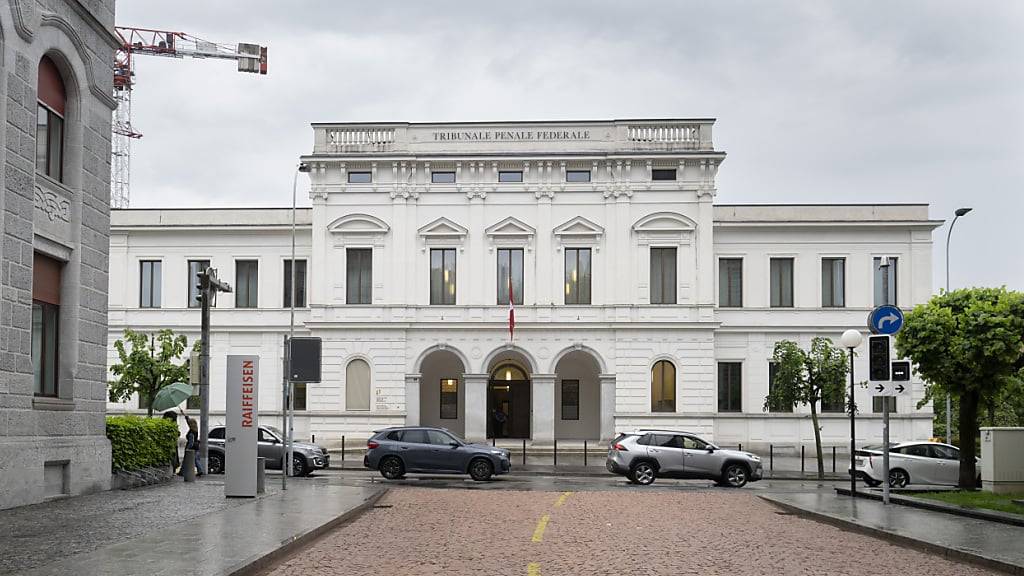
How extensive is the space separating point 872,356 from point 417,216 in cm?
2862

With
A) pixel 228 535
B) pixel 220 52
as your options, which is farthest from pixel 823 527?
pixel 220 52

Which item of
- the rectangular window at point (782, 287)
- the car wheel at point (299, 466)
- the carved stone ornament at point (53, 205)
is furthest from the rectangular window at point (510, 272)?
the carved stone ornament at point (53, 205)

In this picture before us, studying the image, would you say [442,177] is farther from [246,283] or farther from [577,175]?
[246,283]

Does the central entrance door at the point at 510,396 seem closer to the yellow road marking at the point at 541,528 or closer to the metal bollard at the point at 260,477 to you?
the metal bollard at the point at 260,477

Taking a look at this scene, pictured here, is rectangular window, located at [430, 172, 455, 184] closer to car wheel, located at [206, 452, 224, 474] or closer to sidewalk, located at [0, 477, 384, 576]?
car wheel, located at [206, 452, 224, 474]

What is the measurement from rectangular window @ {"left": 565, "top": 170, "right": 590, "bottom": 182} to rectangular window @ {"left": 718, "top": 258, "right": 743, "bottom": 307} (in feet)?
22.9

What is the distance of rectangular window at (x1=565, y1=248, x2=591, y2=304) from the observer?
4781 centimetres

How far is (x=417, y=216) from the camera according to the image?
48094mm

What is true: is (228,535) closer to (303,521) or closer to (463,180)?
(303,521)

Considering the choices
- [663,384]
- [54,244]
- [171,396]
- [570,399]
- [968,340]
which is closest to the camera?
[54,244]

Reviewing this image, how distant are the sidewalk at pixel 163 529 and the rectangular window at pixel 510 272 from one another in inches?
998

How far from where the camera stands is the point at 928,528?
56.2 ft

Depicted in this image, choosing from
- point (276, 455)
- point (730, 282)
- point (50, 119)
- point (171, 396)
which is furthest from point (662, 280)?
point (50, 119)

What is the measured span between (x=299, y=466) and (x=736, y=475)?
12.2 m
